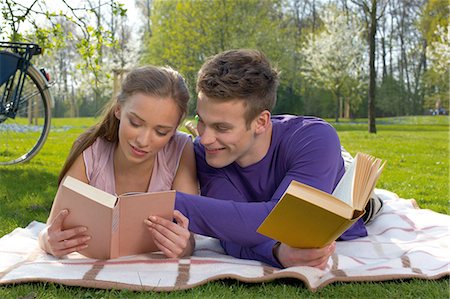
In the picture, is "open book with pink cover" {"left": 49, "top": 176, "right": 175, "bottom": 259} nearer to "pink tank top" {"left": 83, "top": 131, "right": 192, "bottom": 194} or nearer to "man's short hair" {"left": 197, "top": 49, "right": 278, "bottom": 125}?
"pink tank top" {"left": 83, "top": 131, "right": 192, "bottom": 194}

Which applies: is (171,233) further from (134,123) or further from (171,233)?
(134,123)

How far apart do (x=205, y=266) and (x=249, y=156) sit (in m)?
0.64

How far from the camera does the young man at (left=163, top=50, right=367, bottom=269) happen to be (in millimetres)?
2428

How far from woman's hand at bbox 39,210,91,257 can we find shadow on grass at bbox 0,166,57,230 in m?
1.17

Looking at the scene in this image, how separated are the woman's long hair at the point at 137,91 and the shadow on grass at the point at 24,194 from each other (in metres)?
0.95

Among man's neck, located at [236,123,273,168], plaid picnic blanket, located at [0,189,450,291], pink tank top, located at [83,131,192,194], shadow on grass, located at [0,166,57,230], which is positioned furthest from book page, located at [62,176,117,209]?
shadow on grass, located at [0,166,57,230]

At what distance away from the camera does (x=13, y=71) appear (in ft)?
17.8

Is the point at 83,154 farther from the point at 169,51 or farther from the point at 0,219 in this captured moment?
the point at 169,51

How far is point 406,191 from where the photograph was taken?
5.25m

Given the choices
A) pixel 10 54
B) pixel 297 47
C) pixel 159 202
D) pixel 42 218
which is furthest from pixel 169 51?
pixel 159 202

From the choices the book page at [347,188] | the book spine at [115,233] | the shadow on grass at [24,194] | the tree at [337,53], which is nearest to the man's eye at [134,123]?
the book spine at [115,233]

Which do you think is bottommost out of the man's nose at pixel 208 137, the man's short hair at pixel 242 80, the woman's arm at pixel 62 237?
the woman's arm at pixel 62 237

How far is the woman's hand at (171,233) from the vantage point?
2.32m

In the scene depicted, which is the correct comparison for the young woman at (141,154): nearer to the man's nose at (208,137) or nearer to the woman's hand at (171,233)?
the woman's hand at (171,233)
